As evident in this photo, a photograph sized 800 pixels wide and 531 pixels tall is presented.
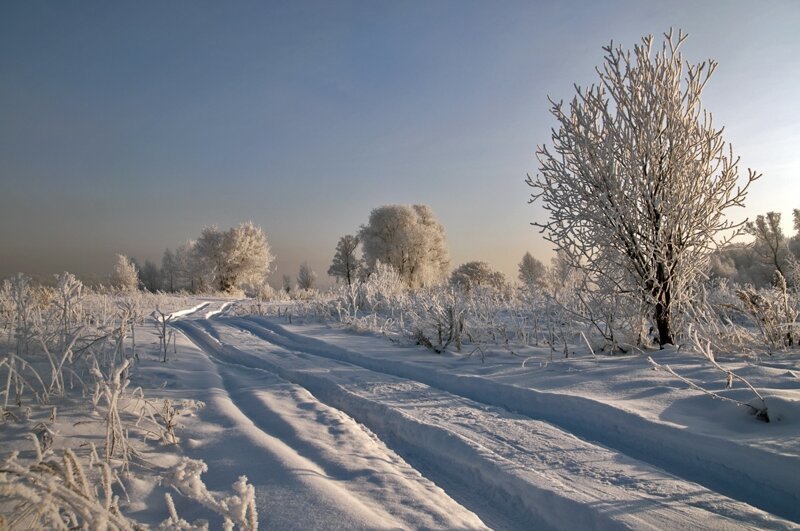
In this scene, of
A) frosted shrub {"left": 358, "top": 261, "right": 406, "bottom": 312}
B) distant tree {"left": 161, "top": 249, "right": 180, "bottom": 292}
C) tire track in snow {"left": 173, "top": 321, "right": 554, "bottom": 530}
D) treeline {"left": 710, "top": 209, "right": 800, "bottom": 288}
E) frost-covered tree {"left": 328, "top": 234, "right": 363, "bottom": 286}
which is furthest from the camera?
distant tree {"left": 161, "top": 249, "right": 180, "bottom": 292}

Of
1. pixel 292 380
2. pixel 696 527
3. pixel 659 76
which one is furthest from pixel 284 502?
pixel 659 76

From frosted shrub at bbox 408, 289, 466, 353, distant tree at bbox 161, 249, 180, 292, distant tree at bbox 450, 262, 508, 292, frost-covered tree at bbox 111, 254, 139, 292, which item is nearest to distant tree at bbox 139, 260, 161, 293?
distant tree at bbox 161, 249, 180, 292

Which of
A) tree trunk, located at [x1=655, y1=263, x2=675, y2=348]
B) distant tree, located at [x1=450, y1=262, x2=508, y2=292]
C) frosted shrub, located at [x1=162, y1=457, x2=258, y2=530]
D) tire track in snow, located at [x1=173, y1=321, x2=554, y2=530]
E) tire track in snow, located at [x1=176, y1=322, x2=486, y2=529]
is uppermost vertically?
distant tree, located at [x1=450, y1=262, x2=508, y2=292]

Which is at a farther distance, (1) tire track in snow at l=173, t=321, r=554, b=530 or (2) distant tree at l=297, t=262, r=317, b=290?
(2) distant tree at l=297, t=262, r=317, b=290

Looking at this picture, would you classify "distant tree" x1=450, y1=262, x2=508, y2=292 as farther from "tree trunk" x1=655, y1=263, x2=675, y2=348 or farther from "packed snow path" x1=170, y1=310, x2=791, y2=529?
"packed snow path" x1=170, y1=310, x2=791, y2=529

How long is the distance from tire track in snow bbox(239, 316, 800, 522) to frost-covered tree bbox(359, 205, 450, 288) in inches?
1073

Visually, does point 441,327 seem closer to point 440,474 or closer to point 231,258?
point 440,474

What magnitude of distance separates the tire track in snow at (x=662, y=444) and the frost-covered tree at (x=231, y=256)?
106 ft

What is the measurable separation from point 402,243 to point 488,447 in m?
29.3

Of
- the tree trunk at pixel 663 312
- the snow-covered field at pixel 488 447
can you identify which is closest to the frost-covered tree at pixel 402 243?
the tree trunk at pixel 663 312

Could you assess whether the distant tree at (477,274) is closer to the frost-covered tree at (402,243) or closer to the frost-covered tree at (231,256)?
the frost-covered tree at (402,243)

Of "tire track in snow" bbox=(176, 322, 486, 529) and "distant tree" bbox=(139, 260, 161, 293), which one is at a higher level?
"distant tree" bbox=(139, 260, 161, 293)

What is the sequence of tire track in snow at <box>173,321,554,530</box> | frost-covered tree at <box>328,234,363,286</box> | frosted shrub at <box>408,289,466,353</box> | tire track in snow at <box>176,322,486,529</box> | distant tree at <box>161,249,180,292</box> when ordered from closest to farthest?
tire track in snow at <box>176,322,486,529</box> → tire track in snow at <box>173,321,554,530</box> → frosted shrub at <box>408,289,466,353</box> → frost-covered tree at <box>328,234,363,286</box> → distant tree at <box>161,249,180,292</box>

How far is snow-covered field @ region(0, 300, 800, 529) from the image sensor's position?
6.92ft
